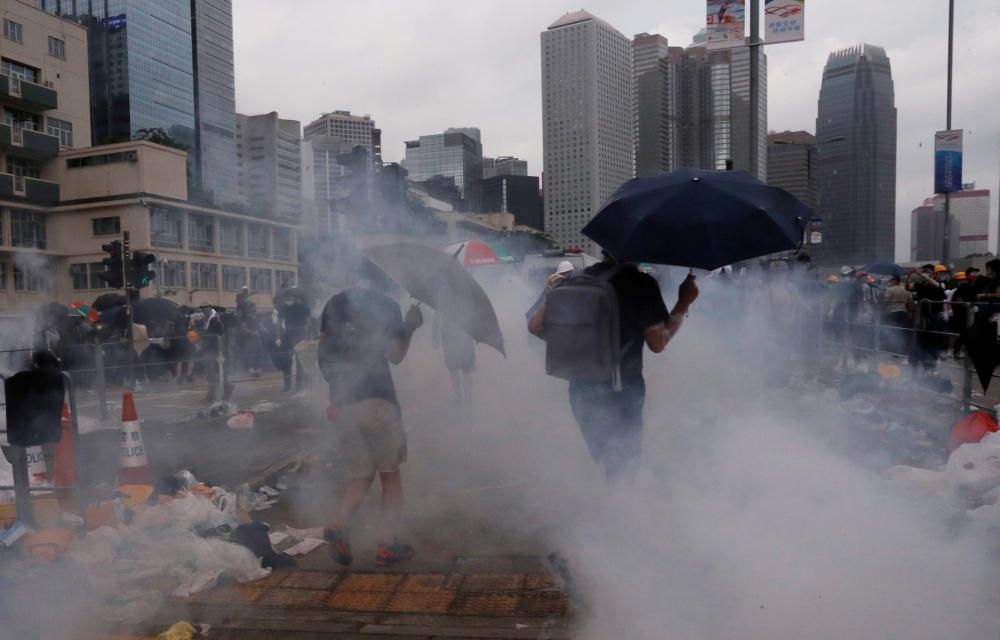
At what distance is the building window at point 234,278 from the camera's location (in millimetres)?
12562

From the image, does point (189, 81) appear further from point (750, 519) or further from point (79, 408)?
point (79, 408)

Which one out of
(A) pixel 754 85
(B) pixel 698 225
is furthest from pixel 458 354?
(A) pixel 754 85

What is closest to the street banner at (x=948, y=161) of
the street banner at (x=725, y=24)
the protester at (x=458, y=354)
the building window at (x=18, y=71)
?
the street banner at (x=725, y=24)

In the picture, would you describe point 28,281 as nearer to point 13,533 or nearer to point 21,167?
point 13,533

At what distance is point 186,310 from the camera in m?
13.1

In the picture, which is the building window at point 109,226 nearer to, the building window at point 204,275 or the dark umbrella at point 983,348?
the building window at point 204,275

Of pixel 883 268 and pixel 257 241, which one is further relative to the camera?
pixel 883 268

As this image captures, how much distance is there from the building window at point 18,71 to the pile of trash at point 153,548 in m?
30.3

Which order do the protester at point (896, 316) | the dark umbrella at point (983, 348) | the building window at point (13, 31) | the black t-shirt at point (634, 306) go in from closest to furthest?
the black t-shirt at point (634, 306)
the dark umbrella at point (983, 348)
the protester at point (896, 316)
the building window at point (13, 31)

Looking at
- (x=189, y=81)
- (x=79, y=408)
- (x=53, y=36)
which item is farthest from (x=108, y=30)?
(x=53, y=36)

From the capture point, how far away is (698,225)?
3121 millimetres

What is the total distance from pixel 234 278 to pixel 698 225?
36.8ft

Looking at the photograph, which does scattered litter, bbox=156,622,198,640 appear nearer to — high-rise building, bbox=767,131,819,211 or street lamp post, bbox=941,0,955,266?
high-rise building, bbox=767,131,819,211

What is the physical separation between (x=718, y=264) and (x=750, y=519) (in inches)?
41.9
